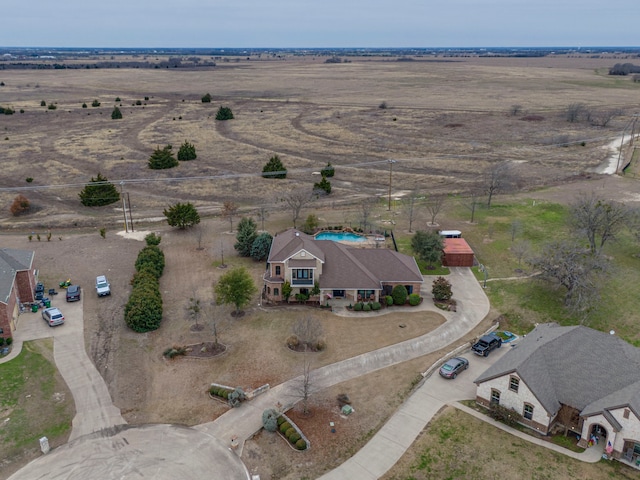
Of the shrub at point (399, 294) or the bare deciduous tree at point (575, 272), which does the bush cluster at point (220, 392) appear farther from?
the bare deciduous tree at point (575, 272)

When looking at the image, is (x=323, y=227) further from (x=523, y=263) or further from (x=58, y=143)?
(x=58, y=143)

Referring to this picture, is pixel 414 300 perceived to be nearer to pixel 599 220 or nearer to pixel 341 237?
Answer: pixel 341 237

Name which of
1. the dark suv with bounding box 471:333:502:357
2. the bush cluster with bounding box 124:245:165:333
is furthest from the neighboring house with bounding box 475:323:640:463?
the bush cluster with bounding box 124:245:165:333

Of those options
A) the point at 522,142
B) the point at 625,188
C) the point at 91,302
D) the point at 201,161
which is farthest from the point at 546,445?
the point at 522,142

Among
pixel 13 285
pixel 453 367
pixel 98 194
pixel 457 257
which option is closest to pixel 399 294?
pixel 453 367

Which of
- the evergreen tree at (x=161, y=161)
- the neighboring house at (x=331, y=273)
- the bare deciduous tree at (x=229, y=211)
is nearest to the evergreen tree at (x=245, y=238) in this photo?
the bare deciduous tree at (x=229, y=211)

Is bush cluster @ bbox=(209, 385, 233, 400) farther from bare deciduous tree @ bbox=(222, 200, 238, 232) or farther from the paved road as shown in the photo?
bare deciduous tree @ bbox=(222, 200, 238, 232)

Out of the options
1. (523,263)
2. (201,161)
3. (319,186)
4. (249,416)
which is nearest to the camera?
(249,416)
